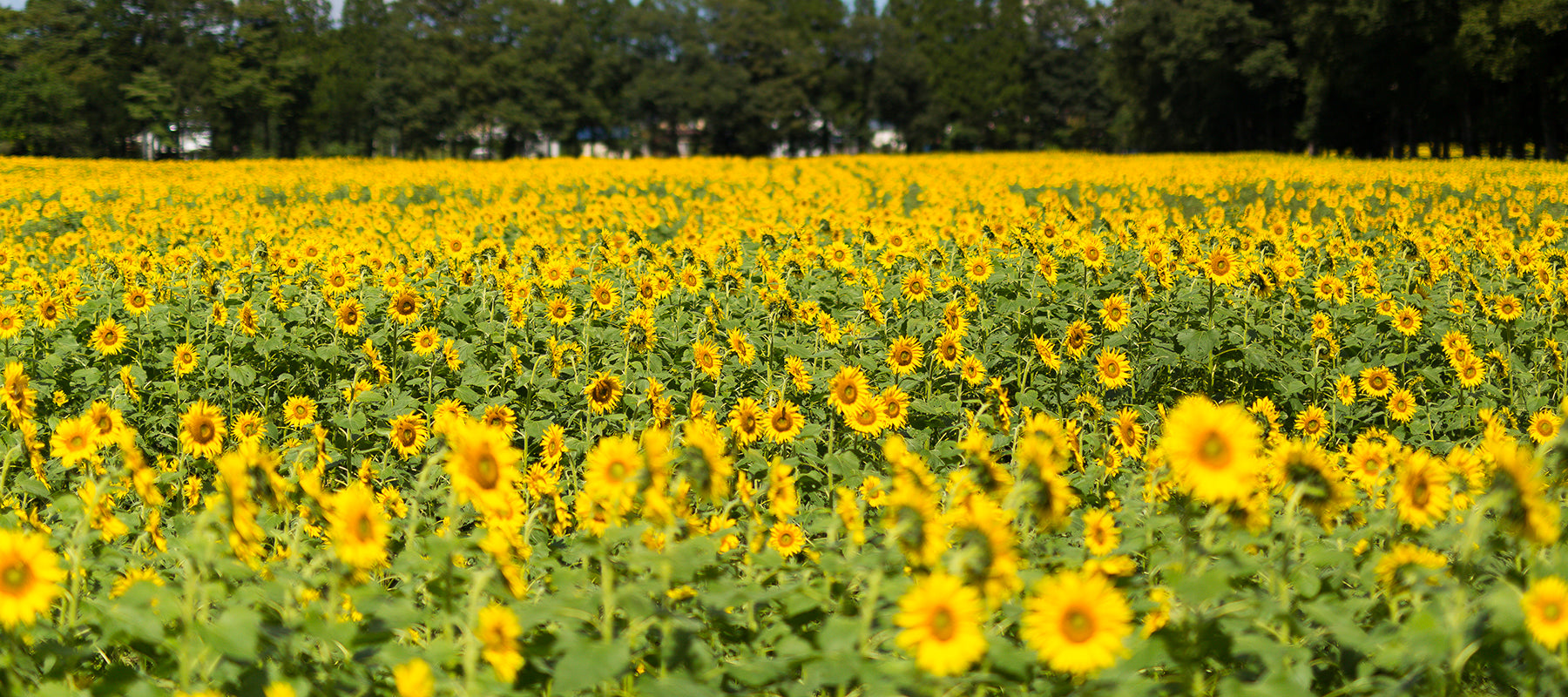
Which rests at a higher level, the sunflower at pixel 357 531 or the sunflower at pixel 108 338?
the sunflower at pixel 357 531

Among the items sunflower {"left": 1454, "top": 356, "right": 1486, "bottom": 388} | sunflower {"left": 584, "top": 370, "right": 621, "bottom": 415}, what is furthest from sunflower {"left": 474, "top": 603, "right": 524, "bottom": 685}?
sunflower {"left": 1454, "top": 356, "right": 1486, "bottom": 388}

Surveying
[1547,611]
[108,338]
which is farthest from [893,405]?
[108,338]

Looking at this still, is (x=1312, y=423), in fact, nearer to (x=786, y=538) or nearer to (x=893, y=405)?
A: (x=893, y=405)

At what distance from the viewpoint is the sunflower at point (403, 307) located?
222 inches

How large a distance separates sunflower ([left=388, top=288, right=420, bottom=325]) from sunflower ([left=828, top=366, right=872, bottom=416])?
9.18 feet

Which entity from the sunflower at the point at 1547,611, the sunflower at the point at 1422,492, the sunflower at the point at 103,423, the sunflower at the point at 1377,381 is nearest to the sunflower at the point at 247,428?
the sunflower at the point at 103,423

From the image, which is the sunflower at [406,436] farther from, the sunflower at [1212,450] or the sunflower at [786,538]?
the sunflower at [1212,450]

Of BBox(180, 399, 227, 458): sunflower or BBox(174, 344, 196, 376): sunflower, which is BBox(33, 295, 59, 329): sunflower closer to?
BBox(174, 344, 196, 376): sunflower

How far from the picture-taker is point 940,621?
1750 millimetres

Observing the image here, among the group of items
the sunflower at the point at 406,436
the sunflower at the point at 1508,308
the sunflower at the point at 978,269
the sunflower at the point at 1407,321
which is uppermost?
the sunflower at the point at 978,269

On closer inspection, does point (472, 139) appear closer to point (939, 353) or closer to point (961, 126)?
point (961, 126)

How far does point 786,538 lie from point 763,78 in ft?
258

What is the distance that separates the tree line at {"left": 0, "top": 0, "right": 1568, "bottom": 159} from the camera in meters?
40.1

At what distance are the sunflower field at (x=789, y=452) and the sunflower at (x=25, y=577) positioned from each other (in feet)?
0.03
